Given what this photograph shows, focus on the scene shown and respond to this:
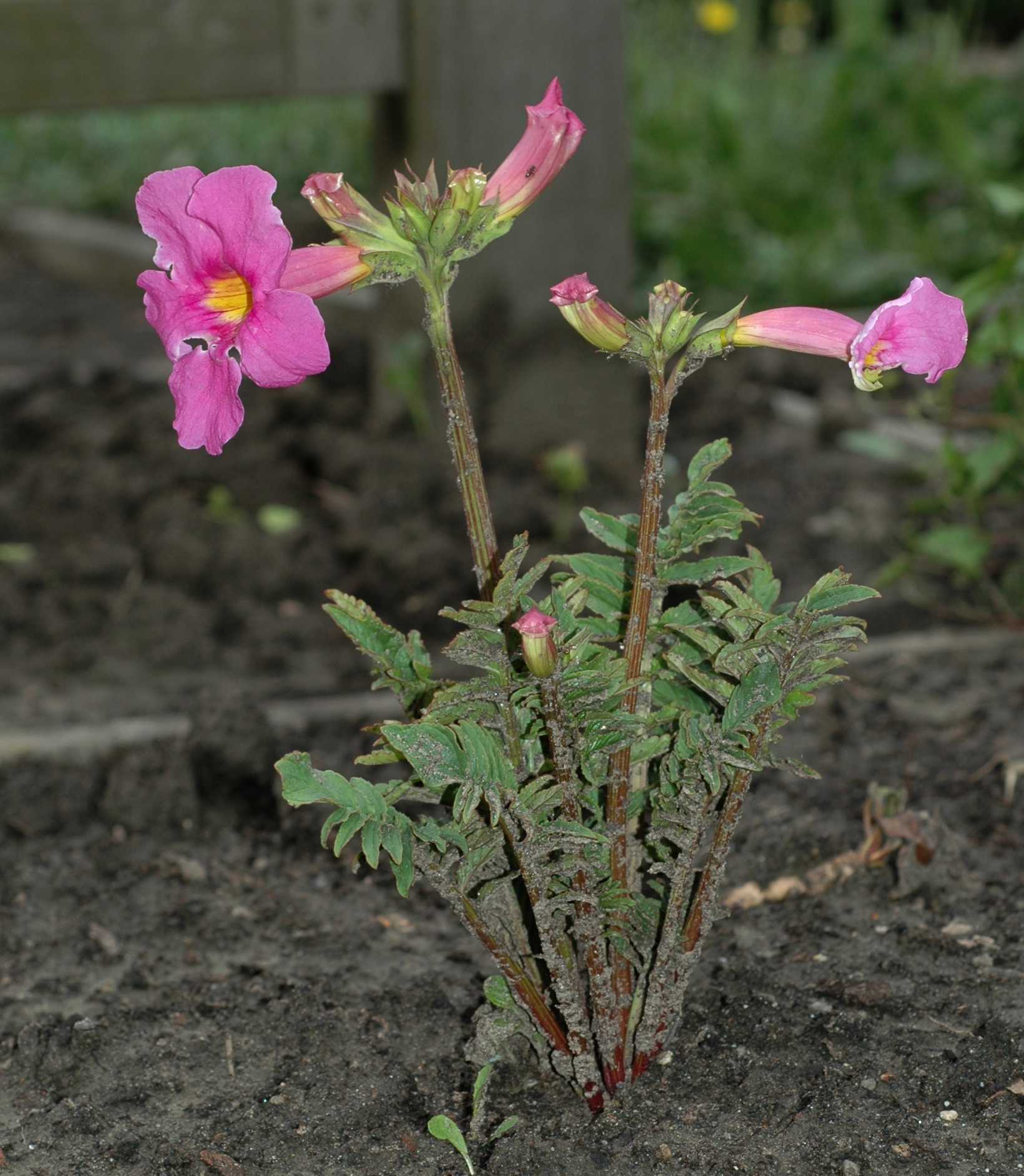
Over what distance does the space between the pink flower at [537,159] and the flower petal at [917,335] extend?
29cm

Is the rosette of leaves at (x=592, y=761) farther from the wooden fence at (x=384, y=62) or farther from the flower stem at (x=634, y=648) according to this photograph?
the wooden fence at (x=384, y=62)

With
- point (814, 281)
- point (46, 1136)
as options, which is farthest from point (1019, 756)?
point (814, 281)

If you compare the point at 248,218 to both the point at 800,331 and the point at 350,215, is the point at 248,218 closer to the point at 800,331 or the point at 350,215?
the point at 350,215

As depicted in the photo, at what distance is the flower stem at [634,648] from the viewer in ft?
4.05

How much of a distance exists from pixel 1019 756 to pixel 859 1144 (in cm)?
91

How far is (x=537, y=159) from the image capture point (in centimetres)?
124

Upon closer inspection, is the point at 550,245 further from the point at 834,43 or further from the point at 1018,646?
the point at 834,43

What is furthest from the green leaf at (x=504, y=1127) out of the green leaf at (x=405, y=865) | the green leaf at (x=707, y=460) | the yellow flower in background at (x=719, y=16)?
the yellow flower in background at (x=719, y=16)

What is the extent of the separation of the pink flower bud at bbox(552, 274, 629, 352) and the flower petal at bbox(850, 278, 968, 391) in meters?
0.19

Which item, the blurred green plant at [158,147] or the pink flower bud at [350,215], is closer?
the pink flower bud at [350,215]

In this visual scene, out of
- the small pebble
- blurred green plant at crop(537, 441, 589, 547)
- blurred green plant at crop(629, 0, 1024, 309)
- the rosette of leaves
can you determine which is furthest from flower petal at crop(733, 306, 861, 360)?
blurred green plant at crop(629, 0, 1024, 309)

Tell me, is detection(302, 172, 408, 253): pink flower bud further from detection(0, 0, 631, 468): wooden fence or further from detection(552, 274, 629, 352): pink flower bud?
detection(0, 0, 631, 468): wooden fence

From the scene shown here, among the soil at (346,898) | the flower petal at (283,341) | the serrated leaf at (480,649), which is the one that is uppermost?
the flower petal at (283,341)

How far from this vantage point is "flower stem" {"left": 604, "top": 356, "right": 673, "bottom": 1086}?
4.05ft
